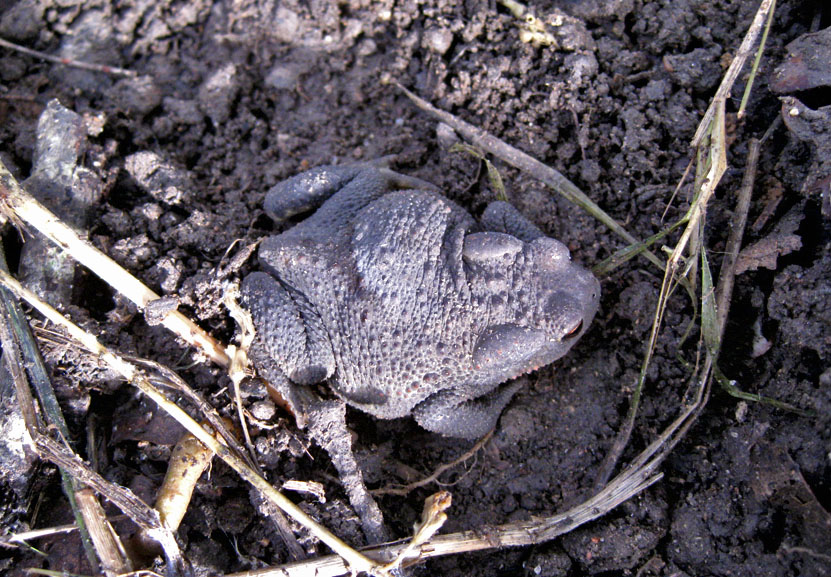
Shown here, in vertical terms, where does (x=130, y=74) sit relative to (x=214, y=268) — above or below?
above

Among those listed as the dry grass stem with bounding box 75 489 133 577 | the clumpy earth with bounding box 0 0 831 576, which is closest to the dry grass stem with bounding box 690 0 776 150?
the clumpy earth with bounding box 0 0 831 576

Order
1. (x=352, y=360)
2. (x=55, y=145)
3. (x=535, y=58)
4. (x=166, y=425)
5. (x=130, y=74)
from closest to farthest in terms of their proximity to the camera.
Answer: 1. (x=166, y=425)
2. (x=352, y=360)
3. (x=55, y=145)
4. (x=535, y=58)
5. (x=130, y=74)

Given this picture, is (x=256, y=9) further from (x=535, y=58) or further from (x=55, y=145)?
(x=535, y=58)

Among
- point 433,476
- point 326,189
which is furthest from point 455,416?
point 326,189

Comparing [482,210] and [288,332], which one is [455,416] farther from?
[482,210]

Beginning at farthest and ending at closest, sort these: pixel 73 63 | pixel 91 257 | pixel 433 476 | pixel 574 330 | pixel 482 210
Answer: pixel 73 63 → pixel 482 210 → pixel 433 476 → pixel 574 330 → pixel 91 257

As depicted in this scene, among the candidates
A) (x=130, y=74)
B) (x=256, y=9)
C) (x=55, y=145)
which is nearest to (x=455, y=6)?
(x=256, y=9)

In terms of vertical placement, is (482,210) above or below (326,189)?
below

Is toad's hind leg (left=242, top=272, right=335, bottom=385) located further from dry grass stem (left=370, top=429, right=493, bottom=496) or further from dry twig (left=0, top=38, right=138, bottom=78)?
dry twig (left=0, top=38, right=138, bottom=78)
